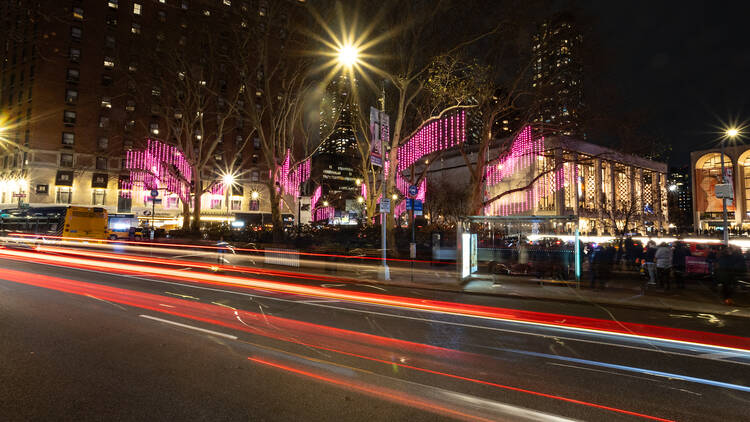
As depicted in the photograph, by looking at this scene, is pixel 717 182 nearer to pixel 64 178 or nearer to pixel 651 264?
pixel 651 264

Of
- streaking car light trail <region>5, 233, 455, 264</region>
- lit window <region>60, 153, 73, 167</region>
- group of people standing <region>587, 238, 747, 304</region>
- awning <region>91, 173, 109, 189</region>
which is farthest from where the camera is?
awning <region>91, 173, 109, 189</region>

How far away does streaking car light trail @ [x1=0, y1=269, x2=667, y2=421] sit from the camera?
5.71 meters

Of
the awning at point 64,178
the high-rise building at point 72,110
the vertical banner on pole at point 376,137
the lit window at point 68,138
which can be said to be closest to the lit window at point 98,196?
the high-rise building at point 72,110

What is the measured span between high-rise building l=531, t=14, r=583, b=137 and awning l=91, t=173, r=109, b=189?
58.6 metres

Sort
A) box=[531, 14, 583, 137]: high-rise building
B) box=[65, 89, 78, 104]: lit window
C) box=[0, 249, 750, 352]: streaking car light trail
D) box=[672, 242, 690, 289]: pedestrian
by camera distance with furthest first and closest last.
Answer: box=[65, 89, 78, 104]: lit window → box=[531, 14, 583, 137]: high-rise building → box=[672, 242, 690, 289]: pedestrian → box=[0, 249, 750, 352]: streaking car light trail

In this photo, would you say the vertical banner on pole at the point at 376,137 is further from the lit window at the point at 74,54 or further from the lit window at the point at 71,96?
the lit window at the point at 74,54

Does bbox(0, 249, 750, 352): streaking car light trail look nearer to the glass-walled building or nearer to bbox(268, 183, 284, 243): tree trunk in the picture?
bbox(268, 183, 284, 243): tree trunk

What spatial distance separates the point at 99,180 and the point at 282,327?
202 ft

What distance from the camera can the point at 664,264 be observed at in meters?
13.8

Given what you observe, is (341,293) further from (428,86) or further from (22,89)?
(22,89)

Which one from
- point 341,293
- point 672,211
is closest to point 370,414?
point 341,293

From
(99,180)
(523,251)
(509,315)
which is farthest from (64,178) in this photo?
(509,315)

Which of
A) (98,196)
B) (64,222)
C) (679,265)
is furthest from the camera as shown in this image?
(98,196)

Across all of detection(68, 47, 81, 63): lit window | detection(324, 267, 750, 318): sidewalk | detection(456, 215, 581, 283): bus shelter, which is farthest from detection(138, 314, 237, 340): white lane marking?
detection(68, 47, 81, 63): lit window
